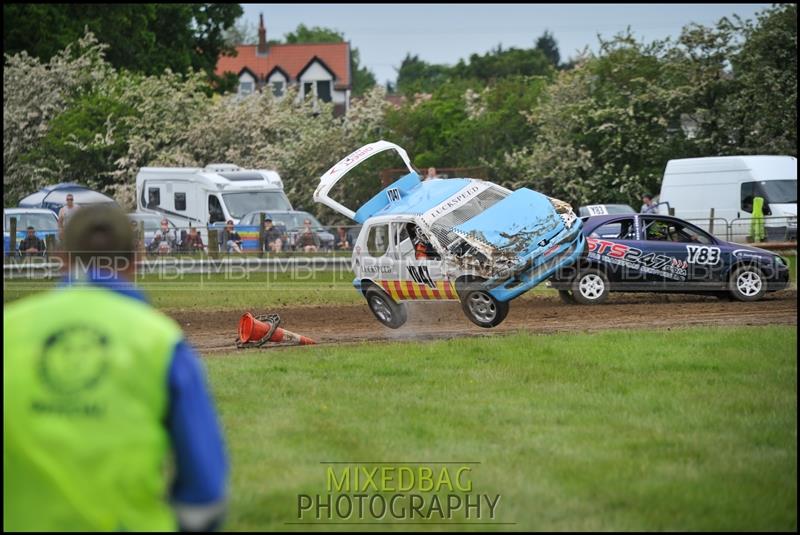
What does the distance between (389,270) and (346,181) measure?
74.1ft

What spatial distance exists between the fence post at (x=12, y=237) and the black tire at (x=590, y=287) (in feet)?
46.3

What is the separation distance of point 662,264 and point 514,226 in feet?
13.2

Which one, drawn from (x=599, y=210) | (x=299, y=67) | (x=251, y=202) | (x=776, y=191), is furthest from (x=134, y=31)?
(x=299, y=67)

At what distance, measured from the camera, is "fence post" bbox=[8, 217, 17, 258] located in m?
27.0

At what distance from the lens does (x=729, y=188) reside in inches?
1201

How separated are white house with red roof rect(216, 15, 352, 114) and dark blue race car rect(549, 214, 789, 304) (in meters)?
78.5

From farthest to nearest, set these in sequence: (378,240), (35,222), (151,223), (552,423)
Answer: (151,223), (35,222), (378,240), (552,423)

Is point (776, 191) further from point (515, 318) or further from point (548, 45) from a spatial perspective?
point (548, 45)

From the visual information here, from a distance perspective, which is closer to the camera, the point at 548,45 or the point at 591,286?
the point at 591,286

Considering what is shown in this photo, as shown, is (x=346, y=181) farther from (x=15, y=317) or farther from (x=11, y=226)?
(x=15, y=317)

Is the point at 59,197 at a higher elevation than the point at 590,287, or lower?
higher

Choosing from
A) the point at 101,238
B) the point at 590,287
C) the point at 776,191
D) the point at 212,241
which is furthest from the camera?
the point at 776,191

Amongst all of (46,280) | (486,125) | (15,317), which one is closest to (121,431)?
(15,317)

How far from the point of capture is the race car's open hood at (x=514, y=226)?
1623 cm
